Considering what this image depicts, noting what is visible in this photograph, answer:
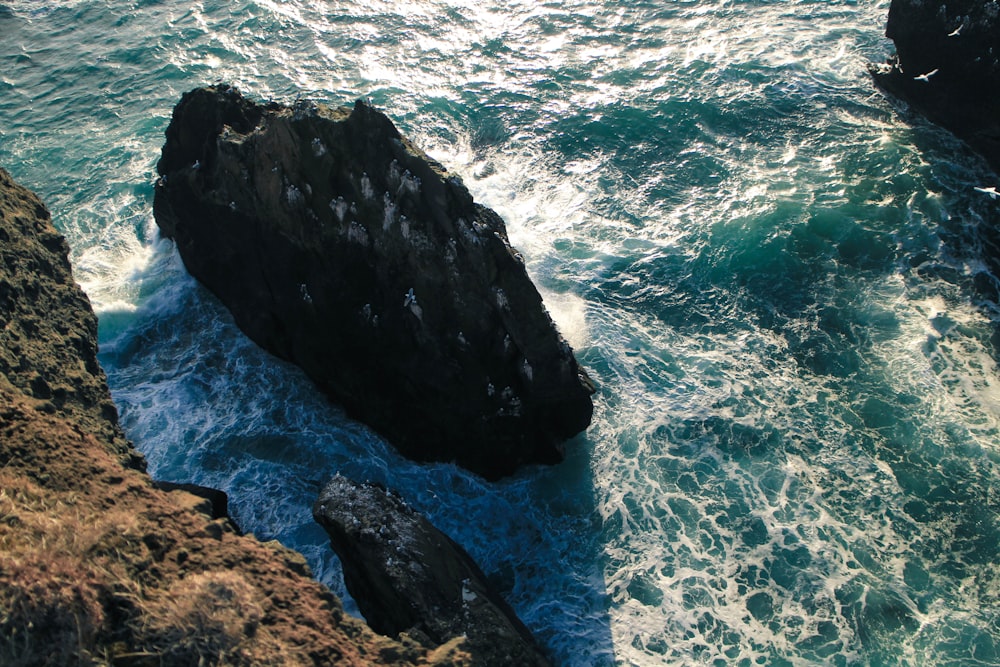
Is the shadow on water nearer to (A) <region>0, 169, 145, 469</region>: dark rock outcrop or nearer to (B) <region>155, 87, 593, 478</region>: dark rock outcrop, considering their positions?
(B) <region>155, 87, 593, 478</region>: dark rock outcrop

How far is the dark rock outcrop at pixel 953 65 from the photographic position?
91.8ft

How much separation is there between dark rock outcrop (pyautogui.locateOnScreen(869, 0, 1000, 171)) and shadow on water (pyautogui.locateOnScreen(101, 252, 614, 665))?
1945cm

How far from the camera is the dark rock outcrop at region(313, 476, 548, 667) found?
14500 millimetres

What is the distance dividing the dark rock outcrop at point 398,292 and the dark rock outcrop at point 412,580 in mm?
3783

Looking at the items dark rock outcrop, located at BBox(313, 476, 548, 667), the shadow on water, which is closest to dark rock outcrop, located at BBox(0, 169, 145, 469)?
dark rock outcrop, located at BBox(313, 476, 548, 667)

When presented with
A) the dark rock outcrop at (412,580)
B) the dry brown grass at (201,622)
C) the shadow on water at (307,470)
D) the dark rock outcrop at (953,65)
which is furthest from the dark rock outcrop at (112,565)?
the dark rock outcrop at (953,65)

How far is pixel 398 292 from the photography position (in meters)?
19.9

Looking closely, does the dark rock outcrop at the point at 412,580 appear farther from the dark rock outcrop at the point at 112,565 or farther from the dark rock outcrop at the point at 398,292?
the dark rock outcrop at the point at 398,292

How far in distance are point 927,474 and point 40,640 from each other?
18.8 m

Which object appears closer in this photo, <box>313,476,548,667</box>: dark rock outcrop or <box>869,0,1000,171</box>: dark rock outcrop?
<box>313,476,548,667</box>: dark rock outcrop

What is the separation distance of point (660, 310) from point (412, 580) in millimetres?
12393

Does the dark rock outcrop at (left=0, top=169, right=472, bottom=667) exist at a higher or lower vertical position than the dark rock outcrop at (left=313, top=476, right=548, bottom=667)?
higher

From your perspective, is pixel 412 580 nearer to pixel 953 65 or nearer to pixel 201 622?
pixel 201 622

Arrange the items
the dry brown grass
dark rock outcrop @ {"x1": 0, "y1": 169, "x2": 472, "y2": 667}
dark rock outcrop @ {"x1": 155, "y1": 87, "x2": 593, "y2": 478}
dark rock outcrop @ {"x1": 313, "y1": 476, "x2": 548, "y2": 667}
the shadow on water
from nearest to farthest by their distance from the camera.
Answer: dark rock outcrop @ {"x1": 0, "y1": 169, "x2": 472, "y2": 667} → the dry brown grass → dark rock outcrop @ {"x1": 313, "y1": 476, "x2": 548, "y2": 667} → the shadow on water → dark rock outcrop @ {"x1": 155, "y1": 87, "x2": 593, "y2": 478}
